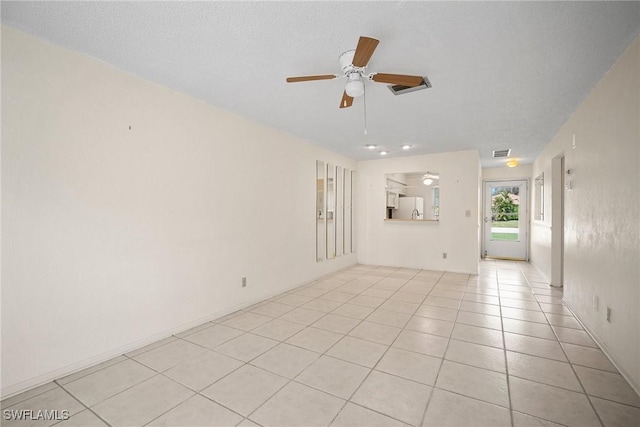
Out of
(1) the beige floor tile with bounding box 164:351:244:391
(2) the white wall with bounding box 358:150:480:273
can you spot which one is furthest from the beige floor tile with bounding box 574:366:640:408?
(2) the white wall with bounding box 358:150:480:273

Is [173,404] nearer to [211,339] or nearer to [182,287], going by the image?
[211,339]

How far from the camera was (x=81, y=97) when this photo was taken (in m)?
2.27

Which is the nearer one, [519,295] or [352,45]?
[352,45]

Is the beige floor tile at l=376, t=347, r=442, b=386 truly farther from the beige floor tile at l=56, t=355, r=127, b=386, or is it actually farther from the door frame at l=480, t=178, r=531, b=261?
the door frame at l=480, t=178, r=531, b=261

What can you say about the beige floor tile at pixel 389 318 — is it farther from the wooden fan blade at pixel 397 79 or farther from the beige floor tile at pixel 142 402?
the wooden fan blade at pixel 397 79

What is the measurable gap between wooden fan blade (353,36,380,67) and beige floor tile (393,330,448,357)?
2413 mm

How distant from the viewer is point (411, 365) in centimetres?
230

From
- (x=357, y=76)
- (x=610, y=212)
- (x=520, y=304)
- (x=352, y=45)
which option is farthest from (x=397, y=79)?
(x=520, y=304)

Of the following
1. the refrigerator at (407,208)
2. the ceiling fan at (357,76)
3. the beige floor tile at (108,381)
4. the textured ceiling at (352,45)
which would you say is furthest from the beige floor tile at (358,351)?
the refrigerator at (407,208)

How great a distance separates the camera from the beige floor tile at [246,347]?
2482 mm

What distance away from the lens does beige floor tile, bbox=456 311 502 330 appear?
311cm

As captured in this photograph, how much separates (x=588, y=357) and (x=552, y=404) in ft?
3.19

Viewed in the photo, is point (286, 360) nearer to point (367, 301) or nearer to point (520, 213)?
point (367, 301)

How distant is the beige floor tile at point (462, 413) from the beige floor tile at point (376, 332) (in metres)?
0.85
